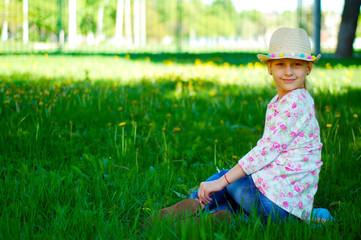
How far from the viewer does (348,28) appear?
11062 millimetres

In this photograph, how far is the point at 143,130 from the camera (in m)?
3.24

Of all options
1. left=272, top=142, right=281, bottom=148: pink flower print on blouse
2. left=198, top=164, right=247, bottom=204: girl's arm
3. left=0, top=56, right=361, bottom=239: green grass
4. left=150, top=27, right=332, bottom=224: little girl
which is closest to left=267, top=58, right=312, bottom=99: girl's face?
left=150, top=27, right=332, bottom=224: little girl

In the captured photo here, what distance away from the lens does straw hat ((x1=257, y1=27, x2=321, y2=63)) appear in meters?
1.76

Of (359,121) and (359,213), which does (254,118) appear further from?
(359,213)

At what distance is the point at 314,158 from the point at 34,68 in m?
5.78

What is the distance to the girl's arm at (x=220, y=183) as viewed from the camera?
5.91 ft

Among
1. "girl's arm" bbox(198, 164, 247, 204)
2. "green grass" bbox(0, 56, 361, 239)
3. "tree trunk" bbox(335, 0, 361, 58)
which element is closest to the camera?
"green grass" bbox(0, 56, 361, 239)

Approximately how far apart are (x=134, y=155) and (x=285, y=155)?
3.89ft

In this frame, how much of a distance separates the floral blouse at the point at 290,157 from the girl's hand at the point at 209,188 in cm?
13

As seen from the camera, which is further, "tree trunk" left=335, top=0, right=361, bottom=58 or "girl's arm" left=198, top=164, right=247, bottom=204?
"tree trunk" left=335, top=0, right=361, bottom=58

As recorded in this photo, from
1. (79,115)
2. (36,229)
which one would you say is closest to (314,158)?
(36,229)

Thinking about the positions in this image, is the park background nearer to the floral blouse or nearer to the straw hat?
the floral blouse

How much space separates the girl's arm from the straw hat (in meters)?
0.54

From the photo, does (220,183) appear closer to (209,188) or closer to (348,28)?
(209,188)
